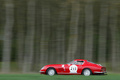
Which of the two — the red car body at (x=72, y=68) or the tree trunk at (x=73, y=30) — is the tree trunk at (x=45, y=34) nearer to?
the tree trunk at (x=73, y=30)

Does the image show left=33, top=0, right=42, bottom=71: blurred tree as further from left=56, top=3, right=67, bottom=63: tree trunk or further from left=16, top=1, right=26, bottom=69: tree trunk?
left=56, top=3, right=67, bottom=63: tree trunk

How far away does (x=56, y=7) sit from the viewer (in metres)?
21.2

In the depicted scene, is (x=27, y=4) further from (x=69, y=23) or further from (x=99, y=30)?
(x=99, y=30)

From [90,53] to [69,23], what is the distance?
11.9 feet

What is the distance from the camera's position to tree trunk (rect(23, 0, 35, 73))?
69.3ft

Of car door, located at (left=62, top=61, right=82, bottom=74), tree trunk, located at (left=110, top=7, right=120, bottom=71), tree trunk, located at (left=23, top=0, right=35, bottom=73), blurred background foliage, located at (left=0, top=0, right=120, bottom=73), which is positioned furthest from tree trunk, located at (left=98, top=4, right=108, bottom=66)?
car door, located at (left=62, top=61, right=82, bottom=74)

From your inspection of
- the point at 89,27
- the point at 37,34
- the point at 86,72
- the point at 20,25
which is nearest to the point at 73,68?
the point at 86,72

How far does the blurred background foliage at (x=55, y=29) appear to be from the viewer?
20.8 meters

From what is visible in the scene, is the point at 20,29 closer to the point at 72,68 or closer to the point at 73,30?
the point at 73,30

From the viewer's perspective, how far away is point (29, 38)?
72.3 feet

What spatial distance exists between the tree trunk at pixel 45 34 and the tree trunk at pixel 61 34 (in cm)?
111

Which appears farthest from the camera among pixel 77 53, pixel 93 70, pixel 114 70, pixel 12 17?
pixel 77 53

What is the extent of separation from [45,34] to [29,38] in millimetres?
1663

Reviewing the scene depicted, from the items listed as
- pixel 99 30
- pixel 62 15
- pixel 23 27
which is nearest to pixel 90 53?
pixel 99 30
